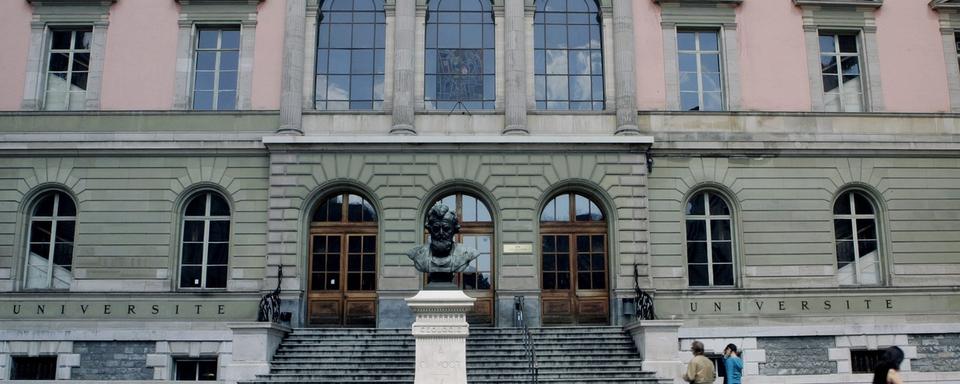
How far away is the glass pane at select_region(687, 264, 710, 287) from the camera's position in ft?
66.1

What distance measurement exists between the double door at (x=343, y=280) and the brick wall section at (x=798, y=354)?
8.66 m

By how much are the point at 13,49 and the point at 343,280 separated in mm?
9695

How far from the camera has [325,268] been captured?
1997 cm

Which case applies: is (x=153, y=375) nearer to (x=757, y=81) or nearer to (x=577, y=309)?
(x=577, y=309)

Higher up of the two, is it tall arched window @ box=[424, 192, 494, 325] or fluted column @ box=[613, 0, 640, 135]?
fluted column @ box=[613, 0, 640, 135]

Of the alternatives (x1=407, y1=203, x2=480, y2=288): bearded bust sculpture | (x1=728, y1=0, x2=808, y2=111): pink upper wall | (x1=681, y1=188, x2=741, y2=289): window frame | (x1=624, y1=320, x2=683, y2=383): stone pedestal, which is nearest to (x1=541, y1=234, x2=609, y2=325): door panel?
(x1=681, y1=188, x2=741, y2=289): window frame

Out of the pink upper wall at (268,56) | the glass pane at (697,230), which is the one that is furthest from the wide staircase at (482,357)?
the pink upper wall at (268,56)

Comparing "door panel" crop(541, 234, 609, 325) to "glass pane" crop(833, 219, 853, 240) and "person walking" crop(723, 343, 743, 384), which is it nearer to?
"glass pane" crop(833, 219, 853, 240)

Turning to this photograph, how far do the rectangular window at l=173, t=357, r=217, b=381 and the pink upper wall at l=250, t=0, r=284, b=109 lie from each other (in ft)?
19.3

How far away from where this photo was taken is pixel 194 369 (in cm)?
1909

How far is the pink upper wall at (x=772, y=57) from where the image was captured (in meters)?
20.9

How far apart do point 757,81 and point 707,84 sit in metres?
1.15

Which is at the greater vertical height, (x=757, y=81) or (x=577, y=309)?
(x=757, y=81)

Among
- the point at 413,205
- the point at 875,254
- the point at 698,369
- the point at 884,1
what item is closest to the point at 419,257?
the point at 698,369
